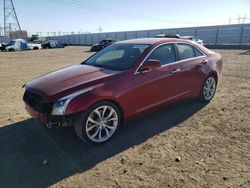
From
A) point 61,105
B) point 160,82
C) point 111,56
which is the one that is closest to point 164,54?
point 160,82

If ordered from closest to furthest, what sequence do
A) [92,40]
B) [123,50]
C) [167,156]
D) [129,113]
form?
[167,156]
[129,113]
[123,50]
[92,40]

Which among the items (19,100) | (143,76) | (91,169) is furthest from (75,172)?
(19,100)

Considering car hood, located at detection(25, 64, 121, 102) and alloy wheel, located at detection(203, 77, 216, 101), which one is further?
alloy wheel, located at detection(203, 77, 216, 101)

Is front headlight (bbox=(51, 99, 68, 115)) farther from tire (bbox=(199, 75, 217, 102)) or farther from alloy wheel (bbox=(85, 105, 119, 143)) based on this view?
tire (bbox=(199, 75, 217, 102))

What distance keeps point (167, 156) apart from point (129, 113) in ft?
3.32

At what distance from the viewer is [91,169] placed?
3395 millimetres

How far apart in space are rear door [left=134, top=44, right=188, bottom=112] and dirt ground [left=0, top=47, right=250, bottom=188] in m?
0.47

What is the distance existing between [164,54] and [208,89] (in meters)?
1.73

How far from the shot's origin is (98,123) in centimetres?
400

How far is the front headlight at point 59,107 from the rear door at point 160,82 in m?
1.27

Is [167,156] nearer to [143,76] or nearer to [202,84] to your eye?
[143,76]

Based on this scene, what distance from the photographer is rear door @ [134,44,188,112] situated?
14.5 feet

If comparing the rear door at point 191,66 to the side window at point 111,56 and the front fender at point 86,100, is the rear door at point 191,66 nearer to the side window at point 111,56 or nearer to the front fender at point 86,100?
the side window at point 111,56

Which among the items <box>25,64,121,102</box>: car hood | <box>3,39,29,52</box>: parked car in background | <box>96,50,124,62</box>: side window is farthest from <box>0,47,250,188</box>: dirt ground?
<box>3,39,29,52</box>: parked car in background
